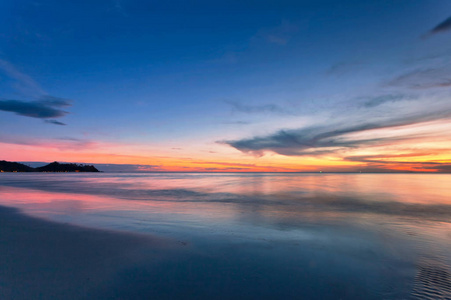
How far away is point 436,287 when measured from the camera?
172 inches

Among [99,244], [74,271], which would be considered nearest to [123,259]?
[74,271]

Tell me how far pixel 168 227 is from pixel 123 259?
326 centimetres

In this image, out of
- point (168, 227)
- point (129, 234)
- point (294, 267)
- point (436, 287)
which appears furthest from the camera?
point (168, 227)

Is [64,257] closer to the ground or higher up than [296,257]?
higher up

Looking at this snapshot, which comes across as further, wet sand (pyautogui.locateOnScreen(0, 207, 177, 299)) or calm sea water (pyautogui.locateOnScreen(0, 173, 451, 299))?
calm sea water (pyautogui.locateOnScreen(0, 173, 451, 299))

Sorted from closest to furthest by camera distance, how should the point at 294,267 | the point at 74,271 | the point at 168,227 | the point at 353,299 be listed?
the point at 353,299 < the point at 74,271 < the point at 294,267 < the point at 168,227

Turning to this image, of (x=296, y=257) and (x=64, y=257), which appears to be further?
(x=296, y=257)

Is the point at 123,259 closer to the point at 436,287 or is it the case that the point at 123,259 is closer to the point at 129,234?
the point at 129,234

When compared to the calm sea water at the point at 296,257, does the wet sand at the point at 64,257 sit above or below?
above

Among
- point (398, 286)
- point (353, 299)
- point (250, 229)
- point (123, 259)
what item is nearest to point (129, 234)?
point (123, 259)

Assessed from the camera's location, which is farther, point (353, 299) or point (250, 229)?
point (250, 229)

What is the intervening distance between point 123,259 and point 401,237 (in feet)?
30.6

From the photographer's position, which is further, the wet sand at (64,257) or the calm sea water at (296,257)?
the calm sea water at (296,257)

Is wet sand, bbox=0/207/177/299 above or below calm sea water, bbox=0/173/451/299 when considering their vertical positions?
above
